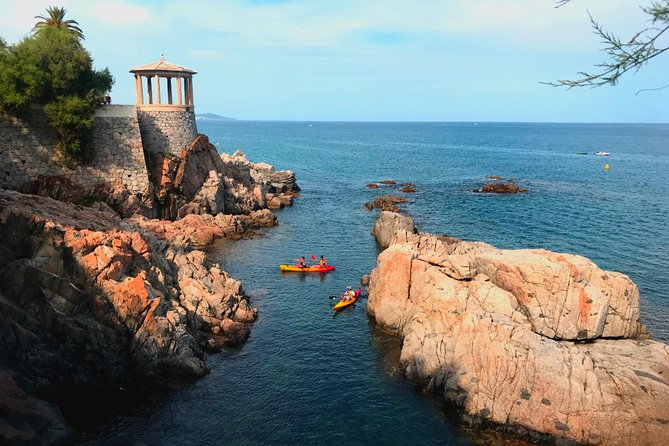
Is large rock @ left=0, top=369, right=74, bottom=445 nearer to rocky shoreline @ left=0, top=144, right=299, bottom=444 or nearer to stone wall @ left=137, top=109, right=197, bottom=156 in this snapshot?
rocky shoreline @ left=0, top=144, right=299, bottom=444

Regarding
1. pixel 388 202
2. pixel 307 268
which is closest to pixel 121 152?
pixel 307 268

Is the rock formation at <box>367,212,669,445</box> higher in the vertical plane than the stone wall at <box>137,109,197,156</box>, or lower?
lower

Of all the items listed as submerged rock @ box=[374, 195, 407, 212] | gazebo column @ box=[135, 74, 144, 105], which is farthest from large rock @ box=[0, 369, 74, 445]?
submerged rock @ box=[374, 195, 407, 212]

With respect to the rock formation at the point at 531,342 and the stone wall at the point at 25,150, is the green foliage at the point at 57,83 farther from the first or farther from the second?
the rock formation at the point at 531,342

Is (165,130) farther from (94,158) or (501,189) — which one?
(501,189)

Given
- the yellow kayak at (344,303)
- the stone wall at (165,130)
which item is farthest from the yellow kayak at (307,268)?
the stone wall at (165,130)

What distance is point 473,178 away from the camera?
4001 inches

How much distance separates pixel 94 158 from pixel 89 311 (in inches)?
1168

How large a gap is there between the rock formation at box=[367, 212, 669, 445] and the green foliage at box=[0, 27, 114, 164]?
34.7 meters

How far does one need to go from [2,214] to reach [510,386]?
29884 mm

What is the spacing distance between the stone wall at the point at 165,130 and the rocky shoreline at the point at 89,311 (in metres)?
19.3

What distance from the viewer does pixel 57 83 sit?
4684 centimetres

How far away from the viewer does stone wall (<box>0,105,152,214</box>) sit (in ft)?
157

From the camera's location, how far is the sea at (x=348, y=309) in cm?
2409
